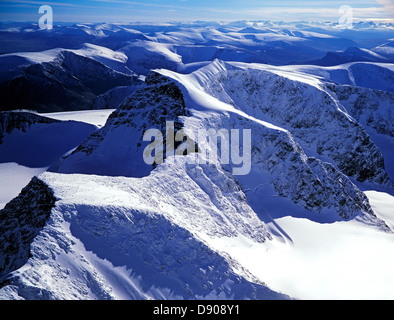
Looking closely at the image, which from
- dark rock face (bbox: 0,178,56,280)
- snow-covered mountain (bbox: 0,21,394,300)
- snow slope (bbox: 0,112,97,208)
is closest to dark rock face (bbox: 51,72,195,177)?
snow-covered mountain (bbox: 0,21,394,300)

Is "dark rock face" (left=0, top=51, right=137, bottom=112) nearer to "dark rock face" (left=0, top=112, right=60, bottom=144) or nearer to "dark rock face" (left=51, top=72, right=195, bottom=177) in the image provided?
"dark rock face" (left=0, top=112, right=60, bottom=144)

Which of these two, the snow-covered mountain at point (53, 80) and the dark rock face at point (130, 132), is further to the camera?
the snow-covered mountain at point (53, 80)

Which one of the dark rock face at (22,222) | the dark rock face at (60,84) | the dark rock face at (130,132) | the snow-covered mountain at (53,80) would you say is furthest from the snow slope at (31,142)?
the snow-covered mountain at (53,80)

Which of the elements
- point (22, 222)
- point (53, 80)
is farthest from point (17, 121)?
point (53, 80)

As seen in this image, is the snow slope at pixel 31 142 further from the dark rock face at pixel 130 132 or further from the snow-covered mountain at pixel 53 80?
the snow-covered mountain at pixel 53 80

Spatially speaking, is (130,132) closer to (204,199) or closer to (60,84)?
(204,199)

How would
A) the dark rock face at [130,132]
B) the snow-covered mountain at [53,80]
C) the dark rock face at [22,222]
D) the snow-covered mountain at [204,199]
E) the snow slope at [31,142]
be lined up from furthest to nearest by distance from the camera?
1. the snow-covered mountain at [53,80]
2. the snow slope at [31,142]
3. the dark rock face at [130,132]
4. the snow-covered mountain at [204,199]
5. the dark rock face at [22,222]
